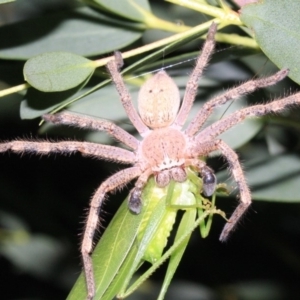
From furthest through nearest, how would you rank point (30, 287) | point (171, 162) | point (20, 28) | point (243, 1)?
1. point (30, 287)
2. point (20, 28)
3. point (171, 162)
4. point (243, 1)

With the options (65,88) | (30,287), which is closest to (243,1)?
(65,88)

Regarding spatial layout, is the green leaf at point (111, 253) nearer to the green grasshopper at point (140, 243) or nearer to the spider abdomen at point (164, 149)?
the green grasshopper at point (140, 243)

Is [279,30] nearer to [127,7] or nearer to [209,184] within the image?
[209,184]

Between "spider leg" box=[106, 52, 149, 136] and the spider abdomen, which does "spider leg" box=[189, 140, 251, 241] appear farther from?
"spider leg" box=[106, 52, 149, 136]

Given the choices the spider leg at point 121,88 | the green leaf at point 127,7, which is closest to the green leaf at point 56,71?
the spider leg at point 121,88

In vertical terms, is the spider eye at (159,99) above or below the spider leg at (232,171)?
above

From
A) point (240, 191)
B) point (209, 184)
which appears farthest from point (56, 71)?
point (240, 191)

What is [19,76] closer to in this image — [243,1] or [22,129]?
[22,129]
